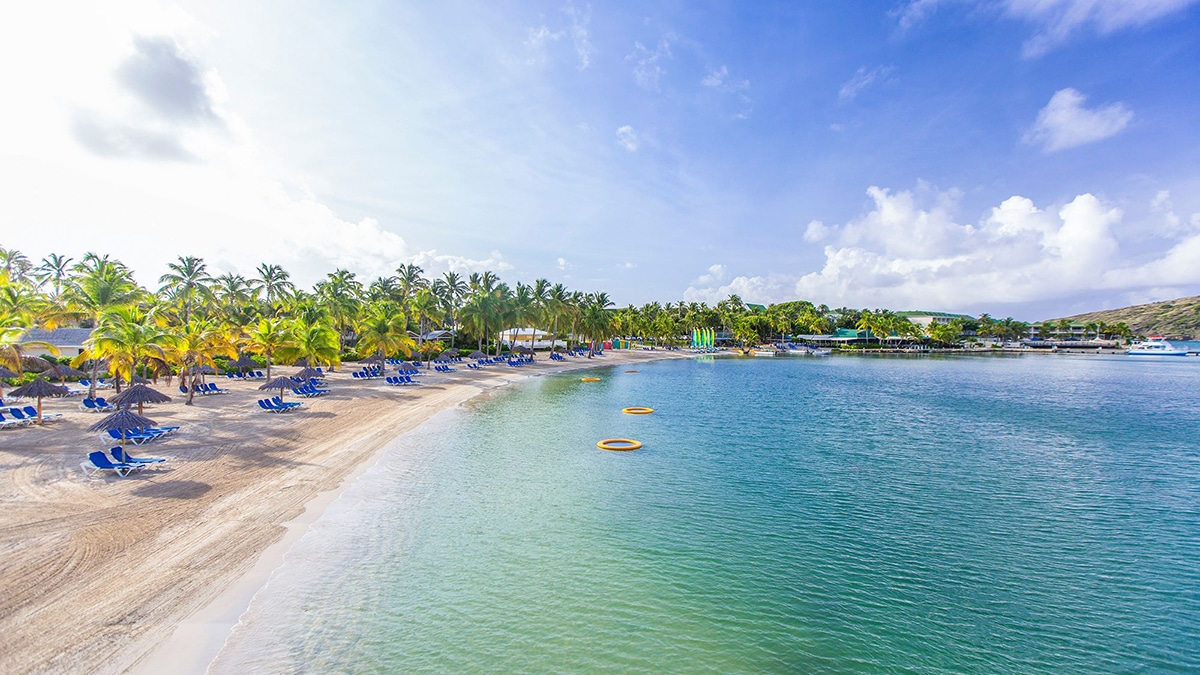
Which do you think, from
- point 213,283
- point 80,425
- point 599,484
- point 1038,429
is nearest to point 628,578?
point 599,484

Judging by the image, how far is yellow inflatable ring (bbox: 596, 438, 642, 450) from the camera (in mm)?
19922

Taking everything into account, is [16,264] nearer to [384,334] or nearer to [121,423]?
[384,334]

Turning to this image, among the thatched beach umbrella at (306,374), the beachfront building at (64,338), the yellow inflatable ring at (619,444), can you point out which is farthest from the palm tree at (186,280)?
the yellow inflatable ring at (619,444)

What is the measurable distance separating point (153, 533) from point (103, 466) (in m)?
5.19

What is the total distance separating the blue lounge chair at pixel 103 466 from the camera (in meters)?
13.3

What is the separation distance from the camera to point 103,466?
13.3m

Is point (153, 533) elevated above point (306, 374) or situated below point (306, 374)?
below

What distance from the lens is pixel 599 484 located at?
50.9ft

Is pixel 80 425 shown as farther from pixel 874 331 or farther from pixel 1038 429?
pixel 874 331

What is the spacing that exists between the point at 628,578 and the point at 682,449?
11.0 m

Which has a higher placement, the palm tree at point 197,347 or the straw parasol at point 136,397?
the palm tree at point 197,347

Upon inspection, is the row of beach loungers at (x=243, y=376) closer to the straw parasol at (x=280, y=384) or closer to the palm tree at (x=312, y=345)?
the palm tree at (x=312, y=345)

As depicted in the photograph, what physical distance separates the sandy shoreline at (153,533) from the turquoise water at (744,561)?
804 millimetres

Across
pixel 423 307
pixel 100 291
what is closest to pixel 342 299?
pixel 423 307
